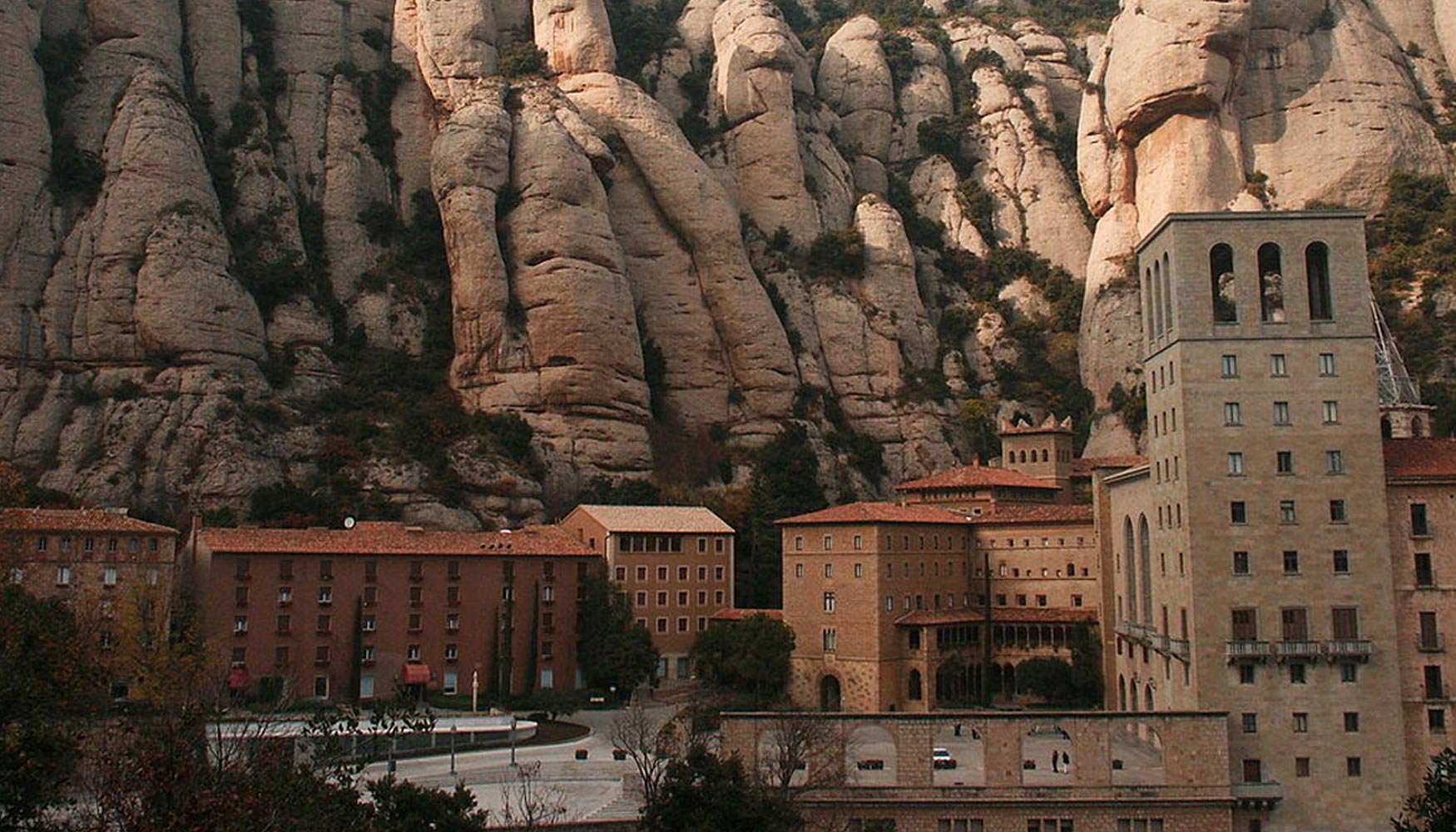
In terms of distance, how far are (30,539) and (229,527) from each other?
58.4ft

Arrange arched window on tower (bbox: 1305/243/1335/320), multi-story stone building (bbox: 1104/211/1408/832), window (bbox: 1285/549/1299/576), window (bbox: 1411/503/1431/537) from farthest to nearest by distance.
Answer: arched window on tower (bbox: 1305/243/1335/320) < window (bbox: 1411/503/1431/537) < window (bbox: 1285/549/1299/576) < multi-story stone building (bbox: 1104/211/1408/832)

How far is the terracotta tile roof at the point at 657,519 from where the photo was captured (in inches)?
3100

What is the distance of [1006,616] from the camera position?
76188 millimetres

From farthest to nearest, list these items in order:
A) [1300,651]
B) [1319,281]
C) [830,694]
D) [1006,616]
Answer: [1006,616] → [830,694] → [1319,281] → [1300,651]

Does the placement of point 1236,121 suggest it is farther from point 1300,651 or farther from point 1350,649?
point 1300,651

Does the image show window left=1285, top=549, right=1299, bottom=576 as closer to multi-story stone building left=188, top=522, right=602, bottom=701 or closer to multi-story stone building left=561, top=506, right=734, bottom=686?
multi-story stone building left=561, top=506, right=734, bottom=686

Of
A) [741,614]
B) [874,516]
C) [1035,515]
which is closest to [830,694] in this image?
[741,614]

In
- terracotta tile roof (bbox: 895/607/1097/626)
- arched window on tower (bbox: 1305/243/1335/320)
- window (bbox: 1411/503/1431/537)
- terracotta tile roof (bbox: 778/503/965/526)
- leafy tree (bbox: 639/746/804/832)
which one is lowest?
leafy tree (bbox: 639/746/804/832)

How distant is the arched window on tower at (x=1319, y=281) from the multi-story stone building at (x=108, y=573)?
51963 mm

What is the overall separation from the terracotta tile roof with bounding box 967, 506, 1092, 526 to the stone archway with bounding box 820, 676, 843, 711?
45.2 ft

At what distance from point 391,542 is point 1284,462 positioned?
45134 mm

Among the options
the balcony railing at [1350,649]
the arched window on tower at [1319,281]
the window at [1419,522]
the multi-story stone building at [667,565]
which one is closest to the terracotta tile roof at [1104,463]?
the multi-story stone building at [667,565]

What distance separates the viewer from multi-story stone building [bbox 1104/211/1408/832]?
166 feet

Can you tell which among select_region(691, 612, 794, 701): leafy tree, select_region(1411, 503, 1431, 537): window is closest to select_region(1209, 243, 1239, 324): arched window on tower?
select_region(1411, 503, 1431, 537): window
